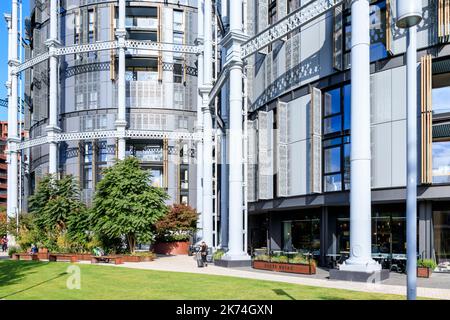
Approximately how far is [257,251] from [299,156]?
27.6 ft

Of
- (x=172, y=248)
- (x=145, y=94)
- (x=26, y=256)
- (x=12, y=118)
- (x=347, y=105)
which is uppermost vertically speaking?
(x=145, y=94)

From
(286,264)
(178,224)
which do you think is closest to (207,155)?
(178,224)

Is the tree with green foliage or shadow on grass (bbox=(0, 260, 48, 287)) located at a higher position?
the tree with green foliage

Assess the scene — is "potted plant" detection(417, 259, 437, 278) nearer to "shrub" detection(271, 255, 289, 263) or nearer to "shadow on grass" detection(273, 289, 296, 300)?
"shrub" detection(271, 255, 289, 263)

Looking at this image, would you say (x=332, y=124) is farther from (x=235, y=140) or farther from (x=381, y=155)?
(x=235, y=140)

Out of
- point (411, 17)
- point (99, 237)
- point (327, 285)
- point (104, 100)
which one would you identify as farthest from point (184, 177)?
point (411, 17)

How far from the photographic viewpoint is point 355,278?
18.3m

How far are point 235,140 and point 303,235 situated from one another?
8.79 meters

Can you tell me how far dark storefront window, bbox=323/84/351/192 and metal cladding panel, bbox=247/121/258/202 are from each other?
7.33 meters

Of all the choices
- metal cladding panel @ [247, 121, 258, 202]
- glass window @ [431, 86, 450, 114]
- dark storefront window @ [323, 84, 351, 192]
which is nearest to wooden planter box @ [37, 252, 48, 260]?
metal cladding panel @ [247, 121, 258, 202]

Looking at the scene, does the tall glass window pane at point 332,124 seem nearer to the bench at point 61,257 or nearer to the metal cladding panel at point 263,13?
the metal cladding panel at point 263,13

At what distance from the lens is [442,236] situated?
2270 centimetres

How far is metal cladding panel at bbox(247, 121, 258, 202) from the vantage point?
33.9m

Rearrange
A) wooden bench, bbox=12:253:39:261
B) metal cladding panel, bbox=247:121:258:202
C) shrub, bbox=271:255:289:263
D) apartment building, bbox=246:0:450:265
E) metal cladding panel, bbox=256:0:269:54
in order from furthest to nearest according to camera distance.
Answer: metal cladding panel, bbox=247:121:258:202, metal cladding panel, bbox=256:0:269:54, wooden bench, bbox=12:253:39:261, shrub, bbox=271:255:289:263, apartment building, bbox=246:0:450:265
